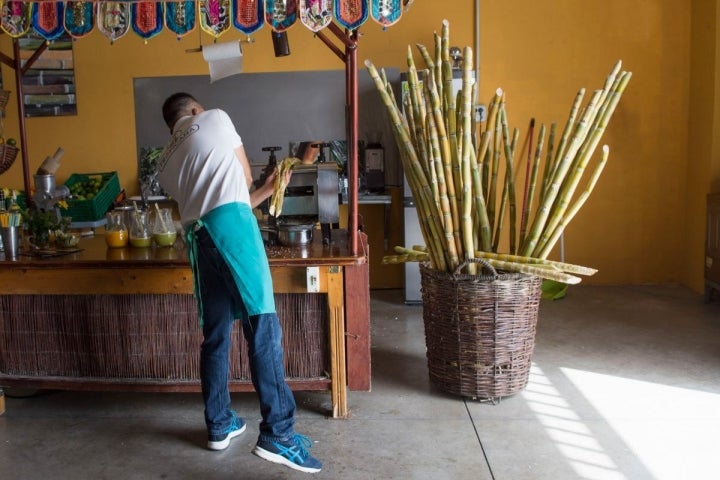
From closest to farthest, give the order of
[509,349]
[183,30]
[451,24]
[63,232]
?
1. [183,30]
2. [509,349]
3. [63,232]
4. [451,24]

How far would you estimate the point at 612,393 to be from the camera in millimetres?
4410

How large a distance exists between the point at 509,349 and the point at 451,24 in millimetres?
4106

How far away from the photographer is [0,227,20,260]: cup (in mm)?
4141

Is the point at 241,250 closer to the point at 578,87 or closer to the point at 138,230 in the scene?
the point at 138,230

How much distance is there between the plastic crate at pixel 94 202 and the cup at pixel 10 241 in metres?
2.20

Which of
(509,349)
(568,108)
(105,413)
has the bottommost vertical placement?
(105,413)

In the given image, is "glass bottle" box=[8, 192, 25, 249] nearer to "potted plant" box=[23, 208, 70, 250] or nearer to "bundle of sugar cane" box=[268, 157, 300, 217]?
"potted plant" box=[23, 208, 70, 250]

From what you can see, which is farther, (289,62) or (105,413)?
(289,62)

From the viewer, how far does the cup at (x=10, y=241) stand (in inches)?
163

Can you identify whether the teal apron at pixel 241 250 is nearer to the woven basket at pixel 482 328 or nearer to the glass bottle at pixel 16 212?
the woven basket at pixel 482 328

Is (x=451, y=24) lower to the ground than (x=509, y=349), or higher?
higher

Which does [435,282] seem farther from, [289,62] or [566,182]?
[289,62]

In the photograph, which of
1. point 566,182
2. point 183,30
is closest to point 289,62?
point 183,30

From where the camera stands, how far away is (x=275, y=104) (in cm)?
728
